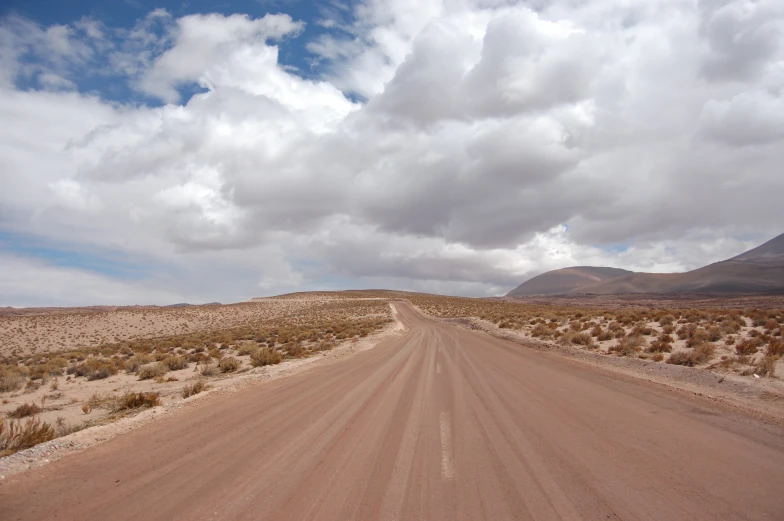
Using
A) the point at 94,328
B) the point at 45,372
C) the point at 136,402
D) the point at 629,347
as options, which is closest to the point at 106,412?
the point at 136,402

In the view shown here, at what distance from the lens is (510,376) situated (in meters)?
13.5

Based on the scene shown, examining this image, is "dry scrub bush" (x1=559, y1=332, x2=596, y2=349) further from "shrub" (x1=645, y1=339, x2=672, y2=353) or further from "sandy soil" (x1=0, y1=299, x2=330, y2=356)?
"sandy soil" (x1=0, y1=299, x2=330, y2=356)

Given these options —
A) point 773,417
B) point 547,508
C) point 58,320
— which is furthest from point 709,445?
point 58,320

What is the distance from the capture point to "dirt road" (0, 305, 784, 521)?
486 cm

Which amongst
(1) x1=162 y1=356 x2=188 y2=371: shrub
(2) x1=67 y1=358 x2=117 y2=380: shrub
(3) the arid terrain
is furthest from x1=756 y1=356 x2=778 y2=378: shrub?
(2) x1=67 y1=358 x2=117 y2=380: shrub

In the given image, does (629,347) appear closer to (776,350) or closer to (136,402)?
(776,350)

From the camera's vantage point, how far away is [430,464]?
6102 mm

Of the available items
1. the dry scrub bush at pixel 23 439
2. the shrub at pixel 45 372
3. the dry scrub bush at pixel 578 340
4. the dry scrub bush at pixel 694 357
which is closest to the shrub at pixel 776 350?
the dry scrub bush at pixel 694 357

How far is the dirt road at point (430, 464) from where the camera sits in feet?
15.9

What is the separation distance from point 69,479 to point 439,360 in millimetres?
13539

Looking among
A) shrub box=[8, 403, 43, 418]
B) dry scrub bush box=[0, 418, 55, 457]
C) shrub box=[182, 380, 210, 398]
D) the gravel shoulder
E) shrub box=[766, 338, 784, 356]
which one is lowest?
the gravel shoulder

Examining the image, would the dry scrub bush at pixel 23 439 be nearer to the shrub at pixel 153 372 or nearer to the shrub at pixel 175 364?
the shrub at pixel 153 372

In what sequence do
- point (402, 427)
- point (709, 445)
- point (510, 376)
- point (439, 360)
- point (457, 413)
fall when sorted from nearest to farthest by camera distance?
point (709, 445) → point (402, 427) → point (457, 413) → point (510, 376) → point (439, 360)

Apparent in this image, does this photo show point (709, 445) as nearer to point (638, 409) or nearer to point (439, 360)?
point (638, 409)
